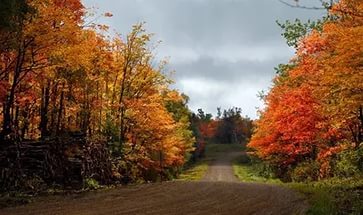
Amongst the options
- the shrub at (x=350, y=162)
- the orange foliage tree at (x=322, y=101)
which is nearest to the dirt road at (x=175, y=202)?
the orange foliage tree at (x=322, y=101)

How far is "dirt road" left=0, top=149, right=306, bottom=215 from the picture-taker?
1425 cm

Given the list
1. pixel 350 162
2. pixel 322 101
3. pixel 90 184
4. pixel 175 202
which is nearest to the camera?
pixel 175 202

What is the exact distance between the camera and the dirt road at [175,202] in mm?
14247

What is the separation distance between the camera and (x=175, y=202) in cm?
1614

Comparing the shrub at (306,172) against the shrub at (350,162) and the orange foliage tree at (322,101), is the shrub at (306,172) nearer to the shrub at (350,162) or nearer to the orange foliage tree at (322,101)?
the orange foliage tree at (322,101)

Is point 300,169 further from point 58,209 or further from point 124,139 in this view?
point 58,209

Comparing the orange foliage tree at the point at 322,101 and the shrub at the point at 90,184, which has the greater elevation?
the orange foliage tree at the point at 322,101

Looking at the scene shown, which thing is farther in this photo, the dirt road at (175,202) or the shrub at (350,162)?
the shrub at (350,162)

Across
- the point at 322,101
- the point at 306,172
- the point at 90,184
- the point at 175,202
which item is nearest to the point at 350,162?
the point at 322,101

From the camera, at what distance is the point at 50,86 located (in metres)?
24.8

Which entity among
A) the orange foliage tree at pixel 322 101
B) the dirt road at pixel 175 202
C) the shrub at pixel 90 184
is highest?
the orange foliage tree at pixel 322 101

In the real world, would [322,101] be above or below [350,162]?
above

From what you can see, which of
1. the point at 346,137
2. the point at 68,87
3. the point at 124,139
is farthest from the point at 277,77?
the point at 68,87

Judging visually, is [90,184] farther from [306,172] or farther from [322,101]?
[306,172]
